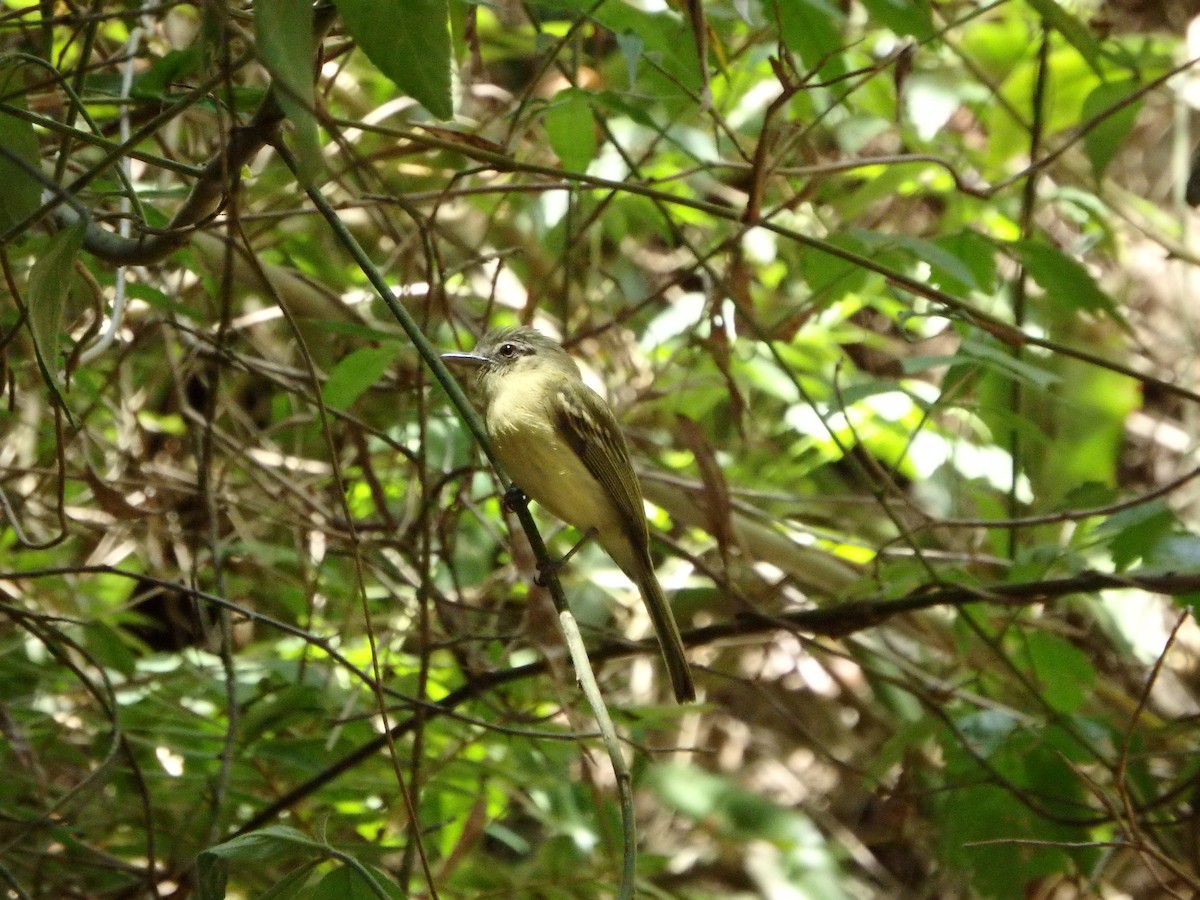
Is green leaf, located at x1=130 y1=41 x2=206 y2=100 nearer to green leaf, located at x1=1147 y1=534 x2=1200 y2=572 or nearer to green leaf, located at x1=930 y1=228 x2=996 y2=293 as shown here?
green leaf, located at x1=930 y1=228 x2=996 y2=293

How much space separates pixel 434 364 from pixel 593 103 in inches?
44.3

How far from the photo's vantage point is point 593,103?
2.93m

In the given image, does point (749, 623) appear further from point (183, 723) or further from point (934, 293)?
point (183, 723)

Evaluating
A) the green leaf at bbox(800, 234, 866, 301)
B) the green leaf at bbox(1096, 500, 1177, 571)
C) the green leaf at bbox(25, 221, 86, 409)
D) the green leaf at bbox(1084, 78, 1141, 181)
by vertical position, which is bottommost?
the green leaf at bbox(1096, 500, 1177, 571)

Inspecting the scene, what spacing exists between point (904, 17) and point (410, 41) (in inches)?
47.5

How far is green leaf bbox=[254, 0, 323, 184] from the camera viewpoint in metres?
1.40

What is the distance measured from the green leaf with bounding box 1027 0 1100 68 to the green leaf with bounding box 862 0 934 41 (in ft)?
0.66

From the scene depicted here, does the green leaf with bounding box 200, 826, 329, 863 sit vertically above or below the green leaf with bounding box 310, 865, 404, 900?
above

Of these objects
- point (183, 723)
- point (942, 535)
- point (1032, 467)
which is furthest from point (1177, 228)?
point (183, 723)

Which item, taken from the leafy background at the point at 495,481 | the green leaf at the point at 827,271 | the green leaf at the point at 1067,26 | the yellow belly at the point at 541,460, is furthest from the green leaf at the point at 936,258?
the yellow belly at the point at 541,460

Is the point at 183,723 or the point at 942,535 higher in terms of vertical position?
the point at 942,535

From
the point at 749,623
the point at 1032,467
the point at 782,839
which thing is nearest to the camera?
the point at 749,623

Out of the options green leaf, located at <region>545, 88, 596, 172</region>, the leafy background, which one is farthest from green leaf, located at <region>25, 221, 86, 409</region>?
green leaf, located at <region>545, 88, 596, 172</region>

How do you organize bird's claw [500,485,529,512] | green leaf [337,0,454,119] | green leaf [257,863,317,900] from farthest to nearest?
bird's claw [500,485,529,512] → green leaf [257,863,317,900] → green leaf [337,0,454,119]
